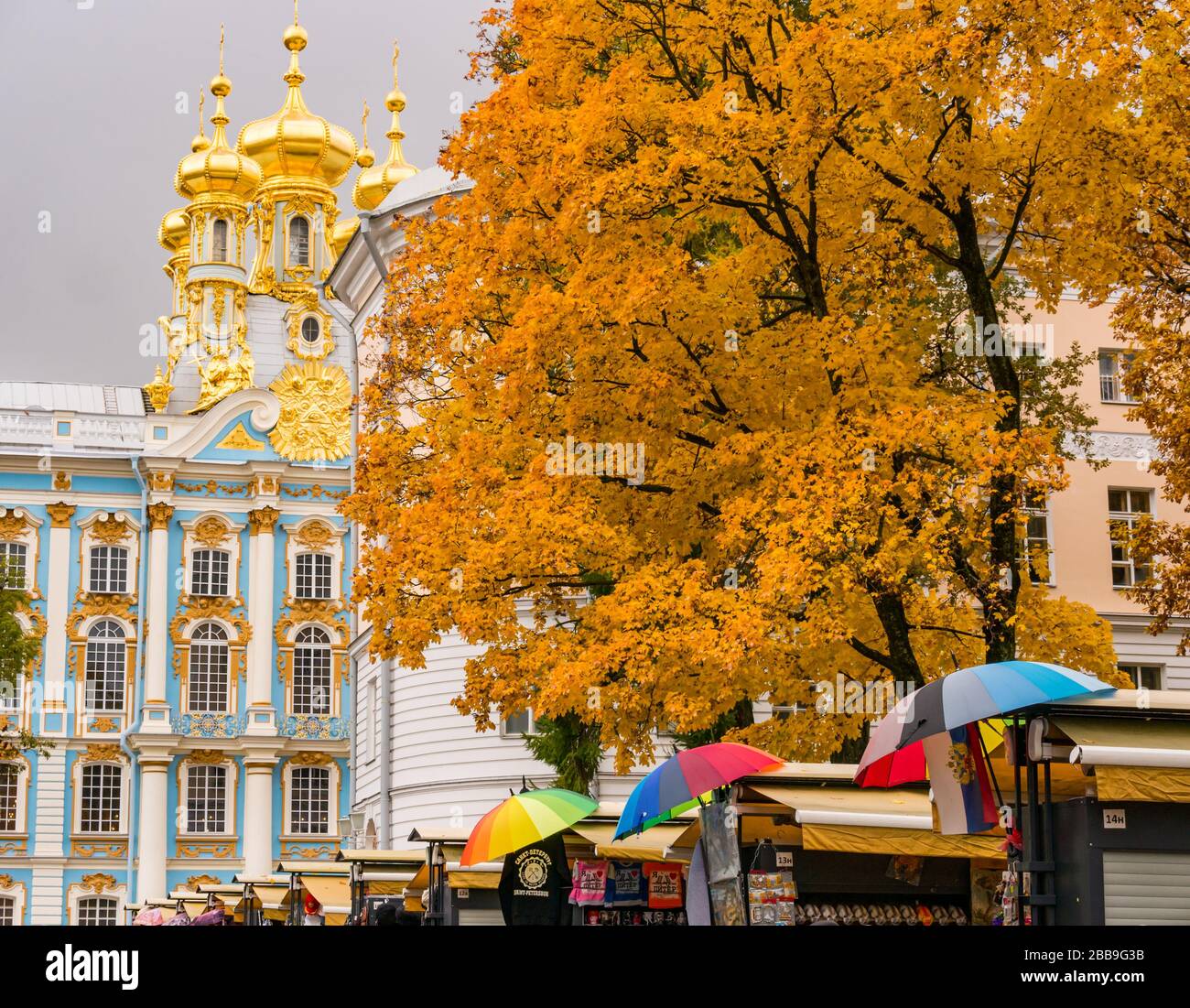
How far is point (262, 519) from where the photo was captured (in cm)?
7175

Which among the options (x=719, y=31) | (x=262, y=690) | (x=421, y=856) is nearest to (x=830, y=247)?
(x=719, y=31)

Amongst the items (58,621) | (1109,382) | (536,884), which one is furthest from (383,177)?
(536,884)

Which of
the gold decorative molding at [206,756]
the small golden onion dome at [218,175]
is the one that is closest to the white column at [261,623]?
the gold decorative molding at [206,756]

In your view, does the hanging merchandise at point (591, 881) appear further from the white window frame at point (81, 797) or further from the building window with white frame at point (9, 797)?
the building window with white frame at point (9, 797)

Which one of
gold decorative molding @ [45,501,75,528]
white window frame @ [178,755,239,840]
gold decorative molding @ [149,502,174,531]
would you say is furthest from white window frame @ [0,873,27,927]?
gold decorative molding @ [149,502,174,531]

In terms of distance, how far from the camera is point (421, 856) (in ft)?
93.7

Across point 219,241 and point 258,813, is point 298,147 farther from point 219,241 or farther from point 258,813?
point 258,813

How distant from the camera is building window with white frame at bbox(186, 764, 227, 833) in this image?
69750 millimetres

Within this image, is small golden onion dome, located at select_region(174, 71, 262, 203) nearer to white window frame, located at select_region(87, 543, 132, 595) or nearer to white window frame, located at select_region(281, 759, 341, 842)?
white window frame, located at select_region(87, 543, 132, 595)

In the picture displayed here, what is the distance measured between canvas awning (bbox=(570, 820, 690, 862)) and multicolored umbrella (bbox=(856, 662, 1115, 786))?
5.34m

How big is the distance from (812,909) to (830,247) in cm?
747

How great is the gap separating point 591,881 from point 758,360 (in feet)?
18.2

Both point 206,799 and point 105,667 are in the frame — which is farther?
point 105,667

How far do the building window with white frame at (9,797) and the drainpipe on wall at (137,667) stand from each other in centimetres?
375
